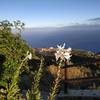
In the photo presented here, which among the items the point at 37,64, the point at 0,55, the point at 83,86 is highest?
the point at 0,55

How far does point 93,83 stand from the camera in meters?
14.5

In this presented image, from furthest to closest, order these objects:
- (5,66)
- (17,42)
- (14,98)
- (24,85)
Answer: (24,85), (17,42), (5,66), (14,98)

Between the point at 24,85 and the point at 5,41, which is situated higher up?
the point at 5,41

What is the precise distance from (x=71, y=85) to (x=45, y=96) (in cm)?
254

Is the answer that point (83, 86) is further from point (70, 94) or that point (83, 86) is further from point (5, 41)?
point (5, 41)

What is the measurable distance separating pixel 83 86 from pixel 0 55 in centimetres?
496

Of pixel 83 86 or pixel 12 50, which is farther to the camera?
pixel 83 86

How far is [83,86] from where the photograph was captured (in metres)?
14.5

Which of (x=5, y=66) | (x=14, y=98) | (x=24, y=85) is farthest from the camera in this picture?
(x=24, y=85)

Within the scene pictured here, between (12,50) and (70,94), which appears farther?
(70,94)

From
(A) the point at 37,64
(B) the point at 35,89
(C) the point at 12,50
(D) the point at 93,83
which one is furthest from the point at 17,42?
(B) the point at 35,89

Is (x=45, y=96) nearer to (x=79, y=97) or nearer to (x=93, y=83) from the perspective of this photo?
(x=79, y=97)

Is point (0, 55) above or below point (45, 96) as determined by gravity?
above

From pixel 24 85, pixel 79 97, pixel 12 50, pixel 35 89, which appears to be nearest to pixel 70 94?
pixel 79 97
